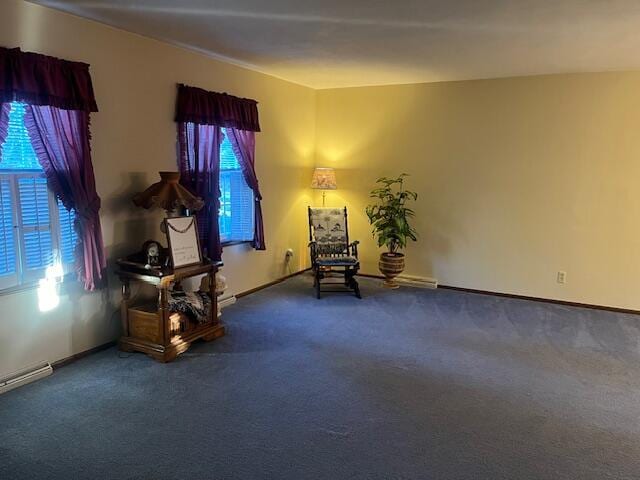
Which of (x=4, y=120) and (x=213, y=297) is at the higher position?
(x=4, y=120)

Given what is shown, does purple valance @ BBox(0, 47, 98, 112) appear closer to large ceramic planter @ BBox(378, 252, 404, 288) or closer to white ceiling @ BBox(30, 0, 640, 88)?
white ceiling @ BBox(30, 0, 640, 88)

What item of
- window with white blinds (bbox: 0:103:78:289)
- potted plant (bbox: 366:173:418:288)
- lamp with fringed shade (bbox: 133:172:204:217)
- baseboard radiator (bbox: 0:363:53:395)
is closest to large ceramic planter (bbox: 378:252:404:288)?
potted plant (bbox: 366:173:418:288)

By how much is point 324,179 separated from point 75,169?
→ 10.3ft

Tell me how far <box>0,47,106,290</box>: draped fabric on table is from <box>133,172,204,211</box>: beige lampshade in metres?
0.33

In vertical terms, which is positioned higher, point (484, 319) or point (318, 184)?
point (318, 184)

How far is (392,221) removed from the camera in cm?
532

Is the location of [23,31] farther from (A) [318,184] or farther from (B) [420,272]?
(B) [420,272]

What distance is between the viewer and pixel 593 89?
14.9 feet

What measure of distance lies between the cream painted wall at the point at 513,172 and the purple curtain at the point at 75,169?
343cm

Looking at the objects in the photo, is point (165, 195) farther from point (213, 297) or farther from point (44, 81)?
point (44, 81)

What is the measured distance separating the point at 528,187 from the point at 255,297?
3.16 metres

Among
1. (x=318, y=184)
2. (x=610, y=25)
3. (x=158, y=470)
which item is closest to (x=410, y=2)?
(x=610, y=25)

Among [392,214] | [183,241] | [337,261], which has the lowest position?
[337,261]

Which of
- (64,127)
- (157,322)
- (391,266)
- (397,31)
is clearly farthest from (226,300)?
(397,31)
